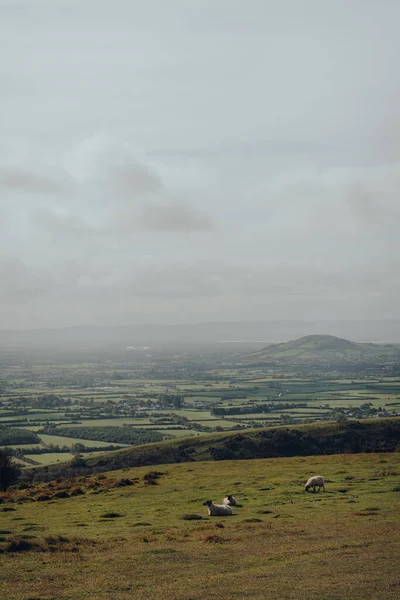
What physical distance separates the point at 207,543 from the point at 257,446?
2760 inches

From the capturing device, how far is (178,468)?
73.4 metres

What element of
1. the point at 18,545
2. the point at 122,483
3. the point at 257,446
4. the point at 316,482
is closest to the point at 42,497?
the point at 122,483

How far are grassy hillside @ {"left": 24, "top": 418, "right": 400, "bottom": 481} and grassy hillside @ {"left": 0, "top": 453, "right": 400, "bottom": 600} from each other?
39.3 meters

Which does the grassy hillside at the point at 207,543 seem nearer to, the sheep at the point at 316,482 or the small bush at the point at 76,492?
the small bush at the point at 76,492

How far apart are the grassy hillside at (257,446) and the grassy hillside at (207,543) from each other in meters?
39.3

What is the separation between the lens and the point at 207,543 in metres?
29.3

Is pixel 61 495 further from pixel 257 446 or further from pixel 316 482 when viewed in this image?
pixel 257 446

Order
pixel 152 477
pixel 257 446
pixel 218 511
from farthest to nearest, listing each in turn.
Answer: pixel 257 446 < pixel 152 477 < pixel 218 511

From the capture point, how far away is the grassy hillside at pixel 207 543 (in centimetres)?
2127

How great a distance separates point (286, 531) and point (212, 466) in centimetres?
4336

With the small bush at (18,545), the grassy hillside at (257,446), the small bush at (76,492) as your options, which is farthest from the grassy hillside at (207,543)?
the grassy hillside at (257,446)

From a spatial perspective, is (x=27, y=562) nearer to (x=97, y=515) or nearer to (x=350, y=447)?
(x=97, y=515)

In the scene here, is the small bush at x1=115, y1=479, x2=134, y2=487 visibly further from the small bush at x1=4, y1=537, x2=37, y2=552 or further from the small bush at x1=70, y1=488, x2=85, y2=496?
the small bush at x1=4, y1=537, x2=37, y2=552

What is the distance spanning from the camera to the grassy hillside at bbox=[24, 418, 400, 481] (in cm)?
9356
